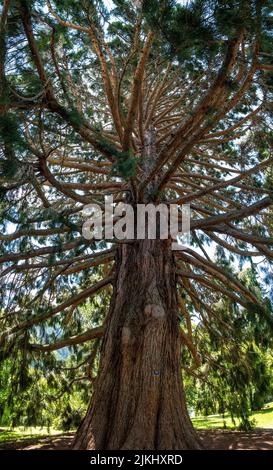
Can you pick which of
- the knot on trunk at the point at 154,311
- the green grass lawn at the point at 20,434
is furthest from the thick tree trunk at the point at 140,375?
the green grass lawn at the point at 20,434

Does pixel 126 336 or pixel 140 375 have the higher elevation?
pixel 126 336

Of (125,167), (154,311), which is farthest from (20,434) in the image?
(125,167)

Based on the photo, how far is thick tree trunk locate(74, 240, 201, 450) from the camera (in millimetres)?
2990

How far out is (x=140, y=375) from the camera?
3.23 meters

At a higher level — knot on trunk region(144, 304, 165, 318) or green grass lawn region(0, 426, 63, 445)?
knot on trunk region(144, 304, 165, 318)

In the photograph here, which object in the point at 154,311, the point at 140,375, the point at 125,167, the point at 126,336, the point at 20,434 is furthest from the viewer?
the point at 20,434

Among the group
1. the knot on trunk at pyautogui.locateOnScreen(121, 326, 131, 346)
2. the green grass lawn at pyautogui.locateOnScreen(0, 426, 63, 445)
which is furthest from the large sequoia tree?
the green grass lawn at pyautogui.locateOnScreen(0, 426, 63, 445)

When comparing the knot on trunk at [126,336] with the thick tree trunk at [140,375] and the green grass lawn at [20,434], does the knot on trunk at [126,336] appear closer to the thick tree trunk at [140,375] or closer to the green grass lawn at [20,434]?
the thick tree trunk at [140,375]

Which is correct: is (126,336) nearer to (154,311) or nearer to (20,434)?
(154,311)

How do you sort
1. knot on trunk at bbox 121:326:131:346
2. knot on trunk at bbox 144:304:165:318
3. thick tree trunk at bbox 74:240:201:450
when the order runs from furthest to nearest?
1. knot on trunk at bbox 144:304:165:318
2. knot on trunk at bbox 121:326:131:346
3. thick tree trunk at bbox 74:240:201:450

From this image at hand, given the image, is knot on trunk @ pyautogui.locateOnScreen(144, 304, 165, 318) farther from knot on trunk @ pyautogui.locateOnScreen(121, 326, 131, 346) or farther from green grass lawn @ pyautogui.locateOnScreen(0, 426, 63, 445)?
green grass lawn @ pyautogui.locateOnScreen(0, 426, 63, 445)

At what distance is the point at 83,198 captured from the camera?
3467 millimetres

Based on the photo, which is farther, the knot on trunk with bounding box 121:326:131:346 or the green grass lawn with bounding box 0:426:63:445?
the green grass lawn with bounding box 0:426:63:445

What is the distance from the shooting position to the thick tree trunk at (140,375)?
299 cm
